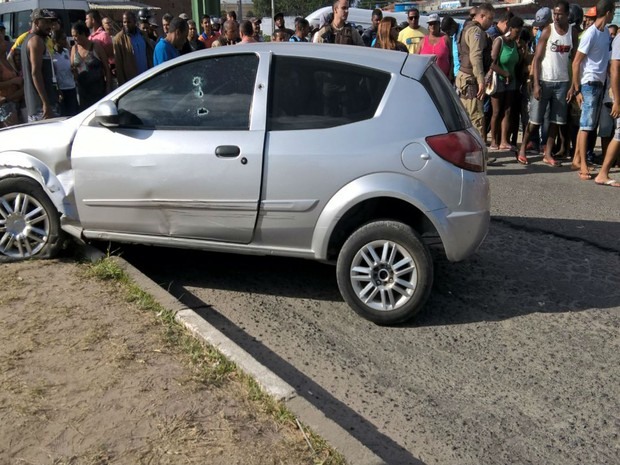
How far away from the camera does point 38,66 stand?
7223 millimetres

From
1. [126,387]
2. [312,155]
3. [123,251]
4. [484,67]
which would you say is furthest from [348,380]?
→ [484,67]

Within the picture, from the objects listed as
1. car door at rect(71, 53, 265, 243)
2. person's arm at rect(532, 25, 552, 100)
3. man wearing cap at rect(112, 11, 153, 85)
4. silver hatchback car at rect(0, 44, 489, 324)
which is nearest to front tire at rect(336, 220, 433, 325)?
silver hatchback car at rect(0, 44, 489, 324)

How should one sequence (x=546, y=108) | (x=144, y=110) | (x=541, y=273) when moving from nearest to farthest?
1. (x=144, y=110)
2. (x=541, y=273)
3. (x=546, y=108)

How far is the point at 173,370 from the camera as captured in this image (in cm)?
354

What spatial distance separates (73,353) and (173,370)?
0.64 m

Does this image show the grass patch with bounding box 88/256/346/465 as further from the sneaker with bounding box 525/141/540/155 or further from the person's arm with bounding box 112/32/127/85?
the sneaker with bounding box 525/141/540/155

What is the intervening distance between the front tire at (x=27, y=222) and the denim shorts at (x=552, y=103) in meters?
Result: 6.64

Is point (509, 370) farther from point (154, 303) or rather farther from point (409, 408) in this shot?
point (154, 303)

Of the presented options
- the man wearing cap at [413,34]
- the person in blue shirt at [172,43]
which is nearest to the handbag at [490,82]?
the man wearing cap at [413,34]

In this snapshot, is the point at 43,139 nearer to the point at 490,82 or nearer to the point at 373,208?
the point at 373,208

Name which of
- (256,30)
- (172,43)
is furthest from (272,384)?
(256,30)

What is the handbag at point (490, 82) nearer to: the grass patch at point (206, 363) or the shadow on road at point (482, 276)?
the shadow on road at point (482, 276)

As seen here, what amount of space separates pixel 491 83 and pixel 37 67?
244 inches

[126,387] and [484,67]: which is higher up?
[484,67]
